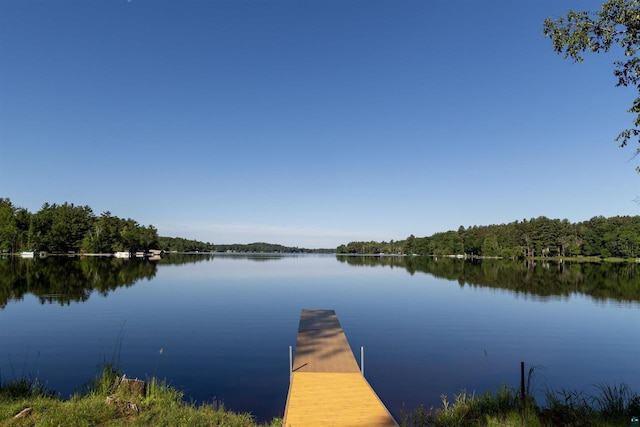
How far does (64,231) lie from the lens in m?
134

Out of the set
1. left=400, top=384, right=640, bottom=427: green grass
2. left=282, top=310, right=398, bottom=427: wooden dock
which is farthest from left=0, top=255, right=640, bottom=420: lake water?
left=400, top=384, right=640, bottom=427: green grass

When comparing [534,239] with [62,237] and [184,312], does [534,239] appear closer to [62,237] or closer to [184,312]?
[184,312]

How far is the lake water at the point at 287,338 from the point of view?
15484mm

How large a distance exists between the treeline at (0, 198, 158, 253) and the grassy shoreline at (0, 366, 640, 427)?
144324 mm

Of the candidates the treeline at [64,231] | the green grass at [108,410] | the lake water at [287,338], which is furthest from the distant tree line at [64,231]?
the green grass at [108,410]

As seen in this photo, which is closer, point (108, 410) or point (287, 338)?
point (108, 410)

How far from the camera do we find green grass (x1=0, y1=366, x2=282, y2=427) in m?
9.17

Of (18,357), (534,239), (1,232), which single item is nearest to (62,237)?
(1,232)

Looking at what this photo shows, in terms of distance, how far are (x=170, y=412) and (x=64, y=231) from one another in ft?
506

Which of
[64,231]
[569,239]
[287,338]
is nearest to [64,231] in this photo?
[64,231]

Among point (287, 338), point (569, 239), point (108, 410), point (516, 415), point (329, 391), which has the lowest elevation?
point (287, 338)

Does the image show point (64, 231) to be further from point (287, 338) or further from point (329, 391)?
point (329, 391)

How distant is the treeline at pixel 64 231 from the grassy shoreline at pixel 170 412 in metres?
144

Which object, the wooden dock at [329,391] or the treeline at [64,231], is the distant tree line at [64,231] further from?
the wooden dock at [329,391]
